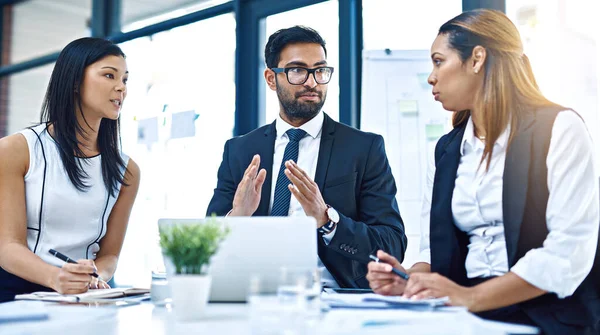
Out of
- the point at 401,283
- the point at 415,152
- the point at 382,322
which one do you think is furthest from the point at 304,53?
the point at 382,322

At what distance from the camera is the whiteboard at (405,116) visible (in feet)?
10.1

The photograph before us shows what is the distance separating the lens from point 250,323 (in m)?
1.13

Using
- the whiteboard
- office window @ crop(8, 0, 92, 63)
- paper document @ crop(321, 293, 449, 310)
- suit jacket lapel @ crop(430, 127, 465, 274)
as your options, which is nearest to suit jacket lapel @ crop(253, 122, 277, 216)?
the whiteboard

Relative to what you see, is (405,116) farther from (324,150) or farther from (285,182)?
(285,182)

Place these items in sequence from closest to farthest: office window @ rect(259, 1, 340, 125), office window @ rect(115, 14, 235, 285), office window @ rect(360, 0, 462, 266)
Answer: office window @ rect(360, 0, 462, 266) → office window @ rect(259, 1, 340, 125) → office window @ rect(115, 14, 235, 285)

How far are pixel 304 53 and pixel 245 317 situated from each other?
160 cm

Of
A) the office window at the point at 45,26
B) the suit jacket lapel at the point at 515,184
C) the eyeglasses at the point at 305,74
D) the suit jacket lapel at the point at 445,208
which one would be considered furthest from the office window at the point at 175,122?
the suit jacket lapel at the point at 515,184

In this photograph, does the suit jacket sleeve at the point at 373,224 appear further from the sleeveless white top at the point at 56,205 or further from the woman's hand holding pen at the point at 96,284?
the sleeveless white top at the point at 56,205

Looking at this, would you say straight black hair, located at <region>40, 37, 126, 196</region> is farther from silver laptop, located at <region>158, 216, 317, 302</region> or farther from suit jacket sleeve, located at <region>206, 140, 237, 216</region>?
silver laptop, located at <region>158, 216, 317, 302</region>

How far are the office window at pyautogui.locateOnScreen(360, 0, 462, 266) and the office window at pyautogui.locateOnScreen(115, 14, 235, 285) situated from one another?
113cm

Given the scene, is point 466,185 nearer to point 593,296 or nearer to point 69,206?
point 593,296

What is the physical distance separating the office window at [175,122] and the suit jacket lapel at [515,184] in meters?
2.46

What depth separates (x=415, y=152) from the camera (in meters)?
3.13

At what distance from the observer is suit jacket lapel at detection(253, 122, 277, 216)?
2535 mm
